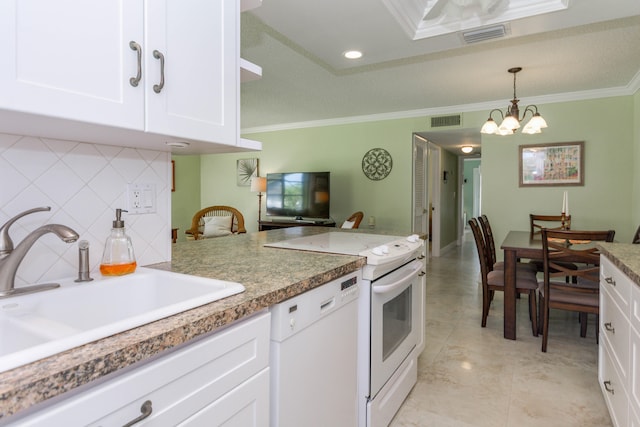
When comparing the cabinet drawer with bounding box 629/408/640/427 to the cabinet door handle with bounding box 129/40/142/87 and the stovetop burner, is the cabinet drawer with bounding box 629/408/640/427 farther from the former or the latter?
→ the cabinet door handle with bounding box 129/40/142/87

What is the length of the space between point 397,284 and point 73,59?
1419mm

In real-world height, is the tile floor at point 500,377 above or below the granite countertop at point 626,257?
below

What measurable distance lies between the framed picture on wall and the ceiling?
21.0 inches

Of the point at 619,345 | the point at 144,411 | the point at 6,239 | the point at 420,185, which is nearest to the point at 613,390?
the point at 619,345

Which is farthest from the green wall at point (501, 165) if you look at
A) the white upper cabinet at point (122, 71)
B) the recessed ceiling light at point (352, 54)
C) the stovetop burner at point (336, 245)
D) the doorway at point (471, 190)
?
the doorway at point (471, 190)

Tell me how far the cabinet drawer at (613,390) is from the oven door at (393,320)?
36.1 inches

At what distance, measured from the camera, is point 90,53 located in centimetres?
88

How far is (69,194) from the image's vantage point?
1184 mm

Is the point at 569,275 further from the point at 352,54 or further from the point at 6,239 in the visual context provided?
the point at 6,239

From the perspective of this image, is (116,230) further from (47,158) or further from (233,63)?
(233,63)

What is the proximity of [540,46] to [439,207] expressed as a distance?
4.10 meters

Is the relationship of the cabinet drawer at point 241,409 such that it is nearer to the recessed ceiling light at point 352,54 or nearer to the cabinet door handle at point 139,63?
the cabinet door handle at point 139,63

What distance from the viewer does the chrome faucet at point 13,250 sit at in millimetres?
980

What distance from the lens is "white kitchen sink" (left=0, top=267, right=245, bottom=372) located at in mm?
717
